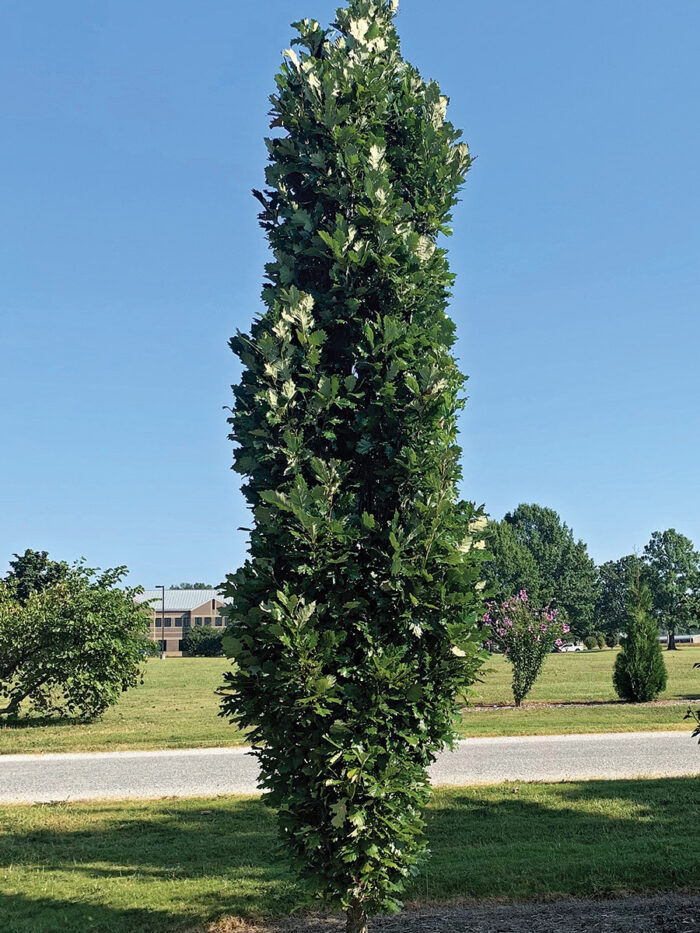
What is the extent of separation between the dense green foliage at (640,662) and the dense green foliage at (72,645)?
43.7ft

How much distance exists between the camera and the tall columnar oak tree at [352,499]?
5391 mm

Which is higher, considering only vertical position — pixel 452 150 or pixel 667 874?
pixel 452 150

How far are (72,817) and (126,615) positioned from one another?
9792 mm

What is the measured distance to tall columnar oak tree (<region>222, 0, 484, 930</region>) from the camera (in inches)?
212

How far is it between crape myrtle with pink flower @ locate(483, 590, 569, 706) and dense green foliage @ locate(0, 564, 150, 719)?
32.1 ft

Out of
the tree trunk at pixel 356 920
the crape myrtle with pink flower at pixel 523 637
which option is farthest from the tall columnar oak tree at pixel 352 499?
the crape myrtle with pink flower at pixel 523 637

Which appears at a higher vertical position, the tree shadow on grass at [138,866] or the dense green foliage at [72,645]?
the dense green foliage at [72,645]

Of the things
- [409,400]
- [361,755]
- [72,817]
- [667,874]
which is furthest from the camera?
[72,817]

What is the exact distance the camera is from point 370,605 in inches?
221

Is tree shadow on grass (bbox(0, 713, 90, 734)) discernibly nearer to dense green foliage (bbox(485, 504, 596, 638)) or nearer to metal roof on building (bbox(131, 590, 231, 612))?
dense green foliage (bbox(485, 504, 596, 638))

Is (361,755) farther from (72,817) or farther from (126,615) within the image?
(126,615)

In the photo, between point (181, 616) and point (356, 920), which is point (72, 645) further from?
point (181, 616)

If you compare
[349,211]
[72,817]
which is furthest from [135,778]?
[349,211]

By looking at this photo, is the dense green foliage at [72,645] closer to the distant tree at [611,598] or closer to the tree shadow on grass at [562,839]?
the tree shadow on grass at [562,839]
